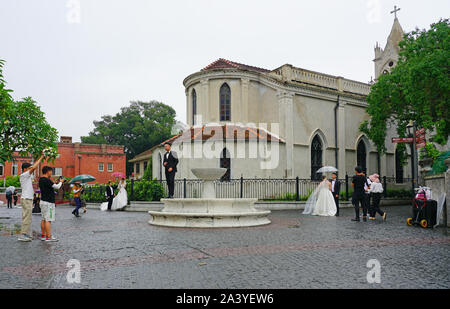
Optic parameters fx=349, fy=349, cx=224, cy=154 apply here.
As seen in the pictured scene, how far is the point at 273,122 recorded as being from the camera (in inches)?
969

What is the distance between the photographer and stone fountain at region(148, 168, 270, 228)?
35.3ft

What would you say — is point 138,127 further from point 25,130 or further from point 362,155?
point 25,130

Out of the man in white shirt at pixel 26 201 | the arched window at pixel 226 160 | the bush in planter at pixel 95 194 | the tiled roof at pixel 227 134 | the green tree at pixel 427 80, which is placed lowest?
the bush in planter at pixel 95 194

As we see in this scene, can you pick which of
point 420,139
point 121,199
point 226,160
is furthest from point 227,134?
point 420,139

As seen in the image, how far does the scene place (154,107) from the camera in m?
58.7

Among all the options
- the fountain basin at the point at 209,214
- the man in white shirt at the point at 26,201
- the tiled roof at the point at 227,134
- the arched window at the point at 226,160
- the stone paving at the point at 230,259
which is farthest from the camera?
the arched window at the point at 226,160

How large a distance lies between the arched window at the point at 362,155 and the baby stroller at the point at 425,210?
17.1 metres

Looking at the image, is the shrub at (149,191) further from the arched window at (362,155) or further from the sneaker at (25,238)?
the arched window at (362,155)

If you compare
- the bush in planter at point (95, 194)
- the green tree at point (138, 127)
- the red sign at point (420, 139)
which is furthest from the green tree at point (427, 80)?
the green tree at point (138, 127)

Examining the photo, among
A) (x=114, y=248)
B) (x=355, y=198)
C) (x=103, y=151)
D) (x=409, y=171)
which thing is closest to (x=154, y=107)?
(x=103, y=151)

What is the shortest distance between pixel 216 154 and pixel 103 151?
34126 millimetres

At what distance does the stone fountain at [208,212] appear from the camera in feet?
35.3

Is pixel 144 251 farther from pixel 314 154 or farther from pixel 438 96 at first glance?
pixel 314 154

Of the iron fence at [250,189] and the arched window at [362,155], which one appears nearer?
the iron fence at [250,189]
